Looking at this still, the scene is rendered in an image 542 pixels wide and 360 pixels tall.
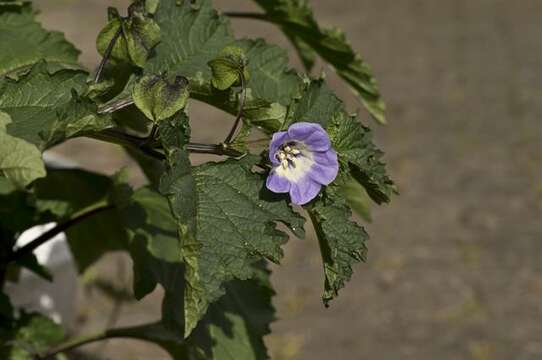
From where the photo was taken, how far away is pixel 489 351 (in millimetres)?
2941

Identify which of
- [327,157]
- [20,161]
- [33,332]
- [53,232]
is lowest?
[33,332]

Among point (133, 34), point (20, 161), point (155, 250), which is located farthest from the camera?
point (155, 250)

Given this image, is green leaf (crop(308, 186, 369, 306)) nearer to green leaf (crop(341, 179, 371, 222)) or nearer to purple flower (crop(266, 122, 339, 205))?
purple flower (crop(266, 122, 339, 205))

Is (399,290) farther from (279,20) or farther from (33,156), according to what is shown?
(33,156)

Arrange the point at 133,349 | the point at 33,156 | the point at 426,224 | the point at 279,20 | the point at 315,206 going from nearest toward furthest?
the point at 33,156, the point at 315,206, the point at 279,20, the point at 133,349, the point at 426,224

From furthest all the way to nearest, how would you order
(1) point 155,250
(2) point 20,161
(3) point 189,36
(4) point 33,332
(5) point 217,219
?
1. (4) point 33,332
2. (1) point 155,250
3. (3) point 189,36
4. (5) point 217,219
5. (2) point 20,161

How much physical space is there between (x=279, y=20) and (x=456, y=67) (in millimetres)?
3748

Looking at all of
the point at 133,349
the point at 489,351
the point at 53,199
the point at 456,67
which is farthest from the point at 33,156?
the point at 456,67

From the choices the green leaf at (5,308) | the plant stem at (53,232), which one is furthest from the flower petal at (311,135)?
the green leaf at (5,308)

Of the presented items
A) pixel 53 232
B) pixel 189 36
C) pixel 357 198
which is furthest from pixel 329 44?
pixel 53 232

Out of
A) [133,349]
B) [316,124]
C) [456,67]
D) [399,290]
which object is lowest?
[133,349]

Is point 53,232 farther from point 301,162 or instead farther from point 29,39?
point 301,162

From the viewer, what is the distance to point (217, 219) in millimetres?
965

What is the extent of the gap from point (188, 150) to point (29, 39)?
1.33 feet
